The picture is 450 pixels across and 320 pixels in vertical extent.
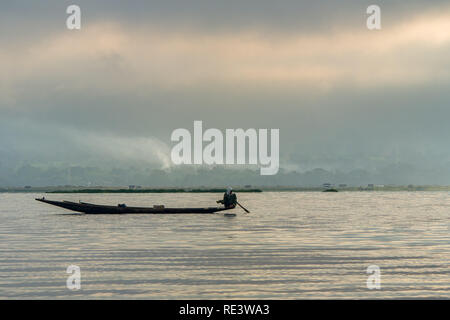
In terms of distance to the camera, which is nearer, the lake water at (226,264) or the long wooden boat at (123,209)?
the lake water at (226,264)

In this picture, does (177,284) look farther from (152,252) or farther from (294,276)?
(152,252)
